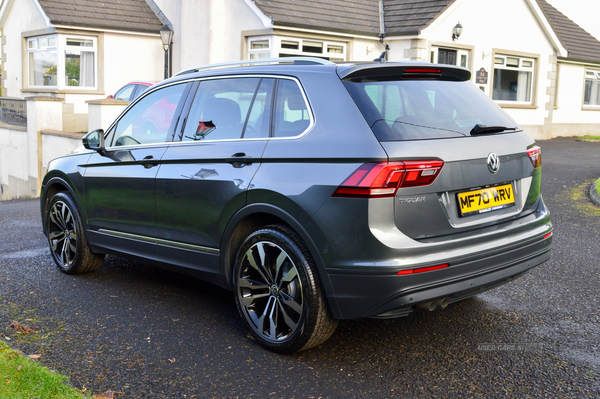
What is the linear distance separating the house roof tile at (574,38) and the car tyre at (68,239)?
2379 cm

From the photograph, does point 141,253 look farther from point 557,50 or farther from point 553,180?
point 557,50

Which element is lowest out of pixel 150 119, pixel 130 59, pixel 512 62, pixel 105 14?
pixel 150 119

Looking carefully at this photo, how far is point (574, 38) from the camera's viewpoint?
89.5ft

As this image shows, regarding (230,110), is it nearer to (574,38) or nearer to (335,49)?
(335,49)

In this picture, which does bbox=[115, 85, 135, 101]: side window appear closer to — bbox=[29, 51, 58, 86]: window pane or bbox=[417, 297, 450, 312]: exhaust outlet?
bbox=[29, 51, 58, 86]: window pane

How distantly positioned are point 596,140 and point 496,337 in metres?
21.4

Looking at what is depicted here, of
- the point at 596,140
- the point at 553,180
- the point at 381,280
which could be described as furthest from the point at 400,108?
the point at 596,140

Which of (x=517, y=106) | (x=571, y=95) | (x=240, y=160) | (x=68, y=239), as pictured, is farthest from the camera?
(x=571, y=95)

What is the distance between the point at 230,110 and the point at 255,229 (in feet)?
2.88

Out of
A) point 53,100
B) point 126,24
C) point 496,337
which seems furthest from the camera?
point 126,24

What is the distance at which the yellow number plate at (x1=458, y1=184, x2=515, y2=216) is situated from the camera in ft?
11.7

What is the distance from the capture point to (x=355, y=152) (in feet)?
11.2

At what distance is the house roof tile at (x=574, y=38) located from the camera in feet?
85.4

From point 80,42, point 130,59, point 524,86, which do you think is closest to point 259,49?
point 130,59
